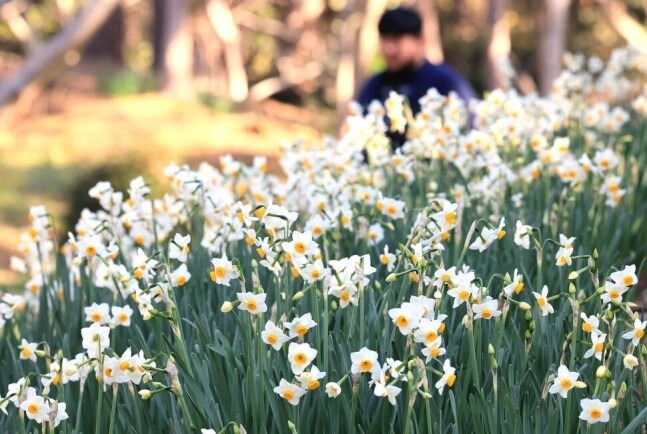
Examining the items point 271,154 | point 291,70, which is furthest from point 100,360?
point 291,70

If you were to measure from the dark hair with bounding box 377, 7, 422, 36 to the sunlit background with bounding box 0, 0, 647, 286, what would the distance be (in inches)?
33.1

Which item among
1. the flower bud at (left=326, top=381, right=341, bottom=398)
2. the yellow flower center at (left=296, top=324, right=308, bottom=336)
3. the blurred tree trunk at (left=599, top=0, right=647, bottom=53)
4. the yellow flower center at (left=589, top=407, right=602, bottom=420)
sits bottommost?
the yellow flower center at (left=589, top=407, right=602, bottom=420)

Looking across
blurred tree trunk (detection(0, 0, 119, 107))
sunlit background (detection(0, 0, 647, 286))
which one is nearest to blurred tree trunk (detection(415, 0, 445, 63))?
sunlit background (detection(0, 0, 647, 286))

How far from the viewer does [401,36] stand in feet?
19.5

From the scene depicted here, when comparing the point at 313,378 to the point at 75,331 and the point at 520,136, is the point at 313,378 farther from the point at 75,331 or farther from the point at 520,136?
the point at 520,136

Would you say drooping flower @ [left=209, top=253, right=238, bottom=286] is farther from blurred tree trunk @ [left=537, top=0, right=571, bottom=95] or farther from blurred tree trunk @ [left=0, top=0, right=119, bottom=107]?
blurred tree trunk @ [left=537, top=0, right=571, bottom=95]

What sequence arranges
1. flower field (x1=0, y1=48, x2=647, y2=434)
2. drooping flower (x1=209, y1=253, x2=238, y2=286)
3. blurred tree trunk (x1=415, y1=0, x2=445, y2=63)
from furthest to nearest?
blurred tree trunk (x1=415, y1=0, x2=445, y2=63)
drooping flower (x1=209, y1=253, x2=238, y2=286)
flower field (x1=0, y1=48, x2=647, y2=434)

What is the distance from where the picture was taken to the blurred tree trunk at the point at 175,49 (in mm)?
16016

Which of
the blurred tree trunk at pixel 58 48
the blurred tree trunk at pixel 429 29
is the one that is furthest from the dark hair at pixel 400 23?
the blurred tree trunk at pixel 429 29

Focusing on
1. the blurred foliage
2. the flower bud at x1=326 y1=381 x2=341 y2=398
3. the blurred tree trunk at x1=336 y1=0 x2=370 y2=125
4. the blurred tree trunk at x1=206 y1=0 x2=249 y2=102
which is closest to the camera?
the flower bud at x1=326 y1=381 x2=341 y2=398

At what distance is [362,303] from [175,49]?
14.5 m

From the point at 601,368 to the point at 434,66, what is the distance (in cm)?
421

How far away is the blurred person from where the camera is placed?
5867 mm

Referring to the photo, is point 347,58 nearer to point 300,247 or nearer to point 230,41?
point 230,41
